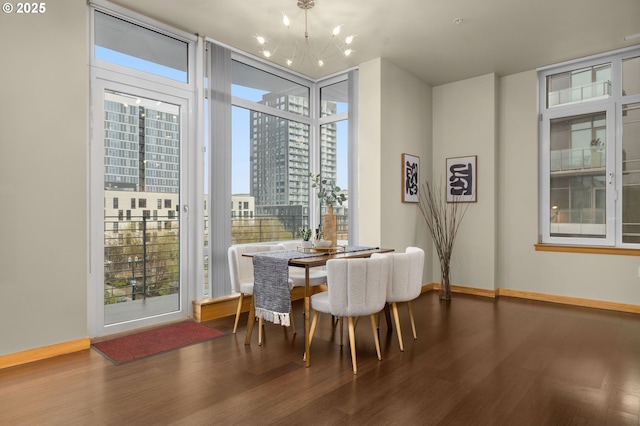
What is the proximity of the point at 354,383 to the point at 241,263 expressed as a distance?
173 centimetres

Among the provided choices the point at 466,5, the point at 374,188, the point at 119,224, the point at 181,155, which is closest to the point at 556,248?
the point at 374,188

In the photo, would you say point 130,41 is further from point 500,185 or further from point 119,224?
point 500,185

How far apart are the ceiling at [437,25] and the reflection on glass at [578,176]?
0.90 meters

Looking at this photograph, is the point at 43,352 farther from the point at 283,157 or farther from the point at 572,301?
the point at 572,301

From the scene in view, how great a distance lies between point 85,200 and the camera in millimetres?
3311

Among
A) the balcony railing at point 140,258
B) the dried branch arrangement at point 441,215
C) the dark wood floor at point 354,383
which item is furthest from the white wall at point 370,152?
the balcony railing at point 140,258

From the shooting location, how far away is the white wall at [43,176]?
114 inches

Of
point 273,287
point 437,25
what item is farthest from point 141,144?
point 437,25

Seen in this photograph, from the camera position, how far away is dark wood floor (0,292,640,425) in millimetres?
2195

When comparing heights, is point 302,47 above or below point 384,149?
above

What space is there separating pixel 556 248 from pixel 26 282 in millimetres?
5761

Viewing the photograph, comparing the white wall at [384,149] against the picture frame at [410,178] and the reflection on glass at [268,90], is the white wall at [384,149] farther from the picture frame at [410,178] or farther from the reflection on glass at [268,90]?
the reflection on glass at [268,90]

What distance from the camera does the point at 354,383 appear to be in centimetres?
260

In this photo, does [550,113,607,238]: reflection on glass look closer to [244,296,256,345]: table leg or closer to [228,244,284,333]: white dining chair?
[228,244,284,333]: white dining chair
